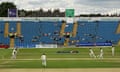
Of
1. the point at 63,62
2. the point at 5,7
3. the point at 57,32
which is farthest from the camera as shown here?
the point at 5,7

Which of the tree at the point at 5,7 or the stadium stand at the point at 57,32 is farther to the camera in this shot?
the tree at the point at 5,7

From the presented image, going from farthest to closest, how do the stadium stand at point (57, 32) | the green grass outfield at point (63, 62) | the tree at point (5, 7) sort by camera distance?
the tree at point (5, 7) < the stadium stand at point (57, 32) < the green grass outfield at point (63, 62)

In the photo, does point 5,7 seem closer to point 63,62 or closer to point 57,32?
point 57,32

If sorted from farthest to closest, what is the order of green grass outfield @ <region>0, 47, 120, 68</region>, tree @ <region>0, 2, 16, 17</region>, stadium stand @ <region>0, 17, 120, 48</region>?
1. tree @ <region>0, 2, 16, 17</region>
2. stadium stand @ <region>0, 17, 120, 48</region>
3. green grass outfield @ <region>0, 47, 120, 68</region>

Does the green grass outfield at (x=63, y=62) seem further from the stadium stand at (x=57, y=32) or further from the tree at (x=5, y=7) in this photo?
the tree at (x=5, y=7)

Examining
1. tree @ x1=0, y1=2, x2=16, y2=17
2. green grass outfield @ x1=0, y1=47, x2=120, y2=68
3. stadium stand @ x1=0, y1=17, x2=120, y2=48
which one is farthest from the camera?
tree @ x1=0, y1=2, x2=16, y2=17

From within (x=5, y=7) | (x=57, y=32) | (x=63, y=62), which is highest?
(x=5, y=7)

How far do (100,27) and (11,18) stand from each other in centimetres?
1953

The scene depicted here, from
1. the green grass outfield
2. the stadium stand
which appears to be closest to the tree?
the stadium stand

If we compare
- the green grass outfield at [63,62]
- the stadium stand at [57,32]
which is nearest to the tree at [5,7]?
the stadium stand at [57,32]

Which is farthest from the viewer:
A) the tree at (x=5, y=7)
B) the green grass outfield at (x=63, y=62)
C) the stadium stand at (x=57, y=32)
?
the tree at (x=5, y=7)

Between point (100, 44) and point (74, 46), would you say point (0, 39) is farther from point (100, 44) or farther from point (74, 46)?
point (100, 44)

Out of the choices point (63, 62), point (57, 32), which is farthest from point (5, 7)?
point (63, 62)

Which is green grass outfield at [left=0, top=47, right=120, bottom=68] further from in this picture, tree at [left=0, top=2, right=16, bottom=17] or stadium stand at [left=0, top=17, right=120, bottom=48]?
tree at [left=0, top=2, right=16, bottom=17]
